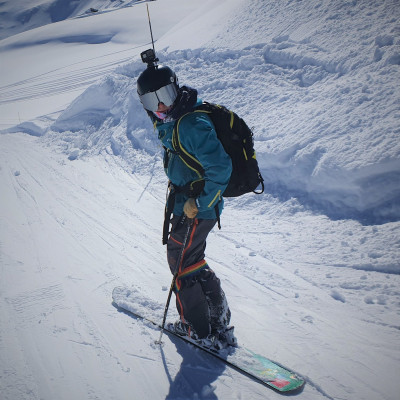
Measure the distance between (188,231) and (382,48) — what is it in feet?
19.0

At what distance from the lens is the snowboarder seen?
2250 mm

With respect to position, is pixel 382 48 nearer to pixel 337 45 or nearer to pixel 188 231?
pixel 337 45

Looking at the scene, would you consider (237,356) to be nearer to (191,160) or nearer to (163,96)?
(191,160)

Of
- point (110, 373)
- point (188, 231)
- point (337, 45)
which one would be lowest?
point (110, 373)

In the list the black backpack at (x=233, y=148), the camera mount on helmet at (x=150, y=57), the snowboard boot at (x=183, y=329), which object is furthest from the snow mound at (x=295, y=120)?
the camera mount on helmet at (x=150, y=57)

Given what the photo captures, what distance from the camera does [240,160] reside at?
2465 mm

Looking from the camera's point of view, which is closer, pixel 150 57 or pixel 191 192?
pixel 191 192

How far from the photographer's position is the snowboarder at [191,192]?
2.25m

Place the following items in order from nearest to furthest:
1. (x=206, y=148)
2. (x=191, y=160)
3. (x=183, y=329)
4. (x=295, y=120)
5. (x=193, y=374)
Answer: (x=206, y=148)
(x=191, y=160)
(x=193, y=374)
(x=183, y=329)
(x=295, y=120)

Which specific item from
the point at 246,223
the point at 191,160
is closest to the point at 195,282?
the point at 191,160

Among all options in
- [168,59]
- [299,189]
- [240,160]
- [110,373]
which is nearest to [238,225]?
[299,189]

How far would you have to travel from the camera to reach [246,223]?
4.86 metres

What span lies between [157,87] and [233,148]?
2.43 feet

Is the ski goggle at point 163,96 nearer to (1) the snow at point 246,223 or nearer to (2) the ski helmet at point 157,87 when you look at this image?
(2) the ski helmet at point 157,87
